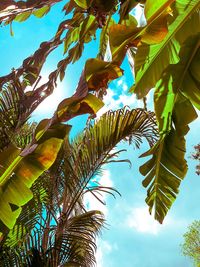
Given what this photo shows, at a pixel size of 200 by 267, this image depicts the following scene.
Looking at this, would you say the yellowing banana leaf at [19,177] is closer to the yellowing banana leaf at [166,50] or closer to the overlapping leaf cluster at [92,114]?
the overlapping leaf cluster at [92,114]

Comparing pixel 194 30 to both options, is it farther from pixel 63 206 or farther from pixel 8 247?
pixel 8 247

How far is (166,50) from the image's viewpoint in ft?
6.86

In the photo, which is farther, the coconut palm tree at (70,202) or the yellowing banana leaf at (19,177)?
the coconut palm tree at (70,202)

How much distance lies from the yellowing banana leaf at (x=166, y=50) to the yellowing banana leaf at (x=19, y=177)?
2.32 ft

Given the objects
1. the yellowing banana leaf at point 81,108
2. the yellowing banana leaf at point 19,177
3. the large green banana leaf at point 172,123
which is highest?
the large green banana leaf at point 172,123

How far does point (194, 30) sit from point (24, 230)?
2486 mm

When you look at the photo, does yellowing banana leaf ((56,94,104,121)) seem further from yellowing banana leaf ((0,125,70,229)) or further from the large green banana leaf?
the large green banana leaf

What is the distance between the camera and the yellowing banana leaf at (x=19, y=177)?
5.57ft

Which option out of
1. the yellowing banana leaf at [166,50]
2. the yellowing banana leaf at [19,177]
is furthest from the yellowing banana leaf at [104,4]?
the yellowing banana leaf at [19,177]

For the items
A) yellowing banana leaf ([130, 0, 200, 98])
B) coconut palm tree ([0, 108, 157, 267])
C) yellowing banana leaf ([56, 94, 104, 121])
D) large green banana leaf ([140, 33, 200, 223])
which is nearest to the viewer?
yellowing banana leaf ([56, 94, 104, 121])

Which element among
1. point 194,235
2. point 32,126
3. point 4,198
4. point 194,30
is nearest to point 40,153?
point 4,198

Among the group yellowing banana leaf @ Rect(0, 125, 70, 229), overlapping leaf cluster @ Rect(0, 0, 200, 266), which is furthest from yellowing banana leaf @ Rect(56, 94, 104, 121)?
yellowing banana leaf @ Rect(0, 125, 70, 229)

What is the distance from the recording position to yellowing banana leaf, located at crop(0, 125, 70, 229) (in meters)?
1.70

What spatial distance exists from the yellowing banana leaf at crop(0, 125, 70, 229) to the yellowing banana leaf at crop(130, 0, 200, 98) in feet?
2.32
